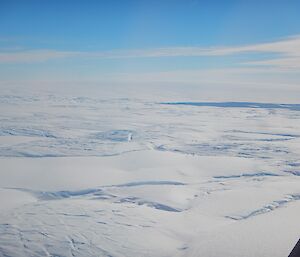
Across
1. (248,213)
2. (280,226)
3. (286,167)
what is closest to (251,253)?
(280,226)

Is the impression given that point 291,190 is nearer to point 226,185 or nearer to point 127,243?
point 226,185

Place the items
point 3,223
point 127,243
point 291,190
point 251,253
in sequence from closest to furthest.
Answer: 1. point 251,253
2. point 127,243
3. point 3,223
4. point 291,190

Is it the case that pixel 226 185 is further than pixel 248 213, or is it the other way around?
pixel 226 185

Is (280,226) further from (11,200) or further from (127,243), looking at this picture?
(11,200)

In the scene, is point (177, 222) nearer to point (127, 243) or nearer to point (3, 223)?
point (127, 243)

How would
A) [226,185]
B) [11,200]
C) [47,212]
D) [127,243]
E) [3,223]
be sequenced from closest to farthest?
1. [127,243]
2. [3,223]
3. [47,212]
4. [11,200]
5. [226,185]

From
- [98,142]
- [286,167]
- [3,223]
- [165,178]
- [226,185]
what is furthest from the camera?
[98,142]

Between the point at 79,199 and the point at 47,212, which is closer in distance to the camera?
the point at 47,212

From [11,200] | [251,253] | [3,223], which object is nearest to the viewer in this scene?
[251,253]

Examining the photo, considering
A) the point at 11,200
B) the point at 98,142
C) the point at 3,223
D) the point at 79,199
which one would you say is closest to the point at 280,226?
the point at 79,199
